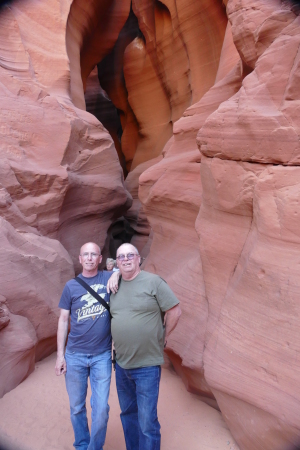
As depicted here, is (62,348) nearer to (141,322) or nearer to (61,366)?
(61,366)

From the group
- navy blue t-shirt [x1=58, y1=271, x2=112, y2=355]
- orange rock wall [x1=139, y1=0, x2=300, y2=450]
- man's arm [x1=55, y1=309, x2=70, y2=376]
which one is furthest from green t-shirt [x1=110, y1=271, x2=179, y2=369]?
orange rock wall [x1=139, y1=0, x2=300, y2=450]

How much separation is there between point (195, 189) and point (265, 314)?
7.69 feet

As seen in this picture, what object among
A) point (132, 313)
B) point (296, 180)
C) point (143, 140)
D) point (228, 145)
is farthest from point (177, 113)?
point (132, 313)

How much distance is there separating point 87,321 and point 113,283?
0.34m

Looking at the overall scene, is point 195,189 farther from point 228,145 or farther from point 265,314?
point 265,314

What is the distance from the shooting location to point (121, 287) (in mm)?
2426

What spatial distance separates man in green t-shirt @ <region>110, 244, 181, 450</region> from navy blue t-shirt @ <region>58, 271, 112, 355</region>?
117mm

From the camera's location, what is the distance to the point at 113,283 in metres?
2.41

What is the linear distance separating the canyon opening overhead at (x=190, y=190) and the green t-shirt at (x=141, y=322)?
2.59 ft

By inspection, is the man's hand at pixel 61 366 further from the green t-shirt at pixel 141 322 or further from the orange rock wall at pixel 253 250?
the orange rock wall at pixel 253 250

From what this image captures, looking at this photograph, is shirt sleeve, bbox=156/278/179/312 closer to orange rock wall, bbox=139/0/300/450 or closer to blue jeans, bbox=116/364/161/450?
blue jeans, bbox=116/364/161/450

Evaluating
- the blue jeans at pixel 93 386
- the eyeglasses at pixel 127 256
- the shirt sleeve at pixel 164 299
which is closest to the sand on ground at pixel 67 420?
the blue jeans at pixel 93 386

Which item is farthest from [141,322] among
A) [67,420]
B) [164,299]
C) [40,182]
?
[40,182]

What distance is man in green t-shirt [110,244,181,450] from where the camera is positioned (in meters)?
2.31
